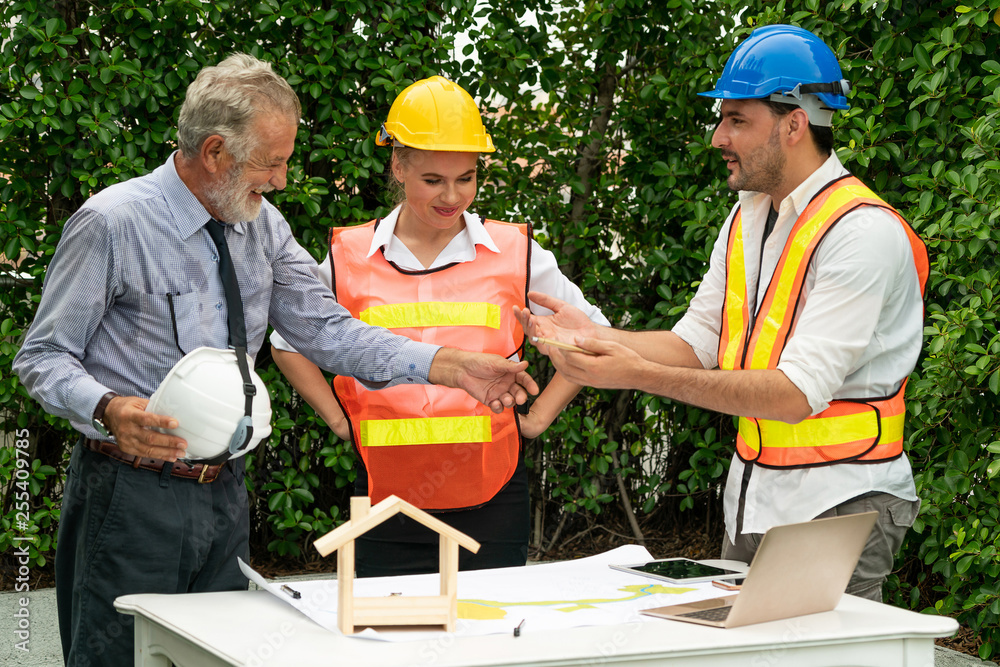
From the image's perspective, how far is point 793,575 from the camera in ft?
6.46

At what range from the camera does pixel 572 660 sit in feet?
5.83

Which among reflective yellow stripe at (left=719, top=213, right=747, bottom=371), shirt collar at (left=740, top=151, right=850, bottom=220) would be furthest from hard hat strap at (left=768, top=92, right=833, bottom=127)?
reflective yellow stripe at (left=719, top=213, right=747, bottom=371)

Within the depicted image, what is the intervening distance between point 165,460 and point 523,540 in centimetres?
117

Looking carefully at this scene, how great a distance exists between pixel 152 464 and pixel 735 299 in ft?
4.98

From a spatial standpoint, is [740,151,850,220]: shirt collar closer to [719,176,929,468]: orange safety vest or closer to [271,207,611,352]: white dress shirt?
[719,176,929,468]: orange safety vest

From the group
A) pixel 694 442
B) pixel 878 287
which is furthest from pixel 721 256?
pixel 694 442

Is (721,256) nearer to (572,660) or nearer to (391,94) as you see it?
(572,660)

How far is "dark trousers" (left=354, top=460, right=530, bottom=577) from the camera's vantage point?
295cm

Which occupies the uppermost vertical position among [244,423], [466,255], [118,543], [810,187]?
[810,187]

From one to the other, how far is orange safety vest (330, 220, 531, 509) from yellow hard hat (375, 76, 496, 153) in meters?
0.35

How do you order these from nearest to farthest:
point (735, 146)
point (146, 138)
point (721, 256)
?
point (735, 146) → point (721, 256) → point (146, 138)

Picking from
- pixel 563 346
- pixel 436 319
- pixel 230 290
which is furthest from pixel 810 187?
pixel 230 290

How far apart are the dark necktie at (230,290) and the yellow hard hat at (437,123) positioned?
72cm

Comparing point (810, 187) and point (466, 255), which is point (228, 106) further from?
point (810, 187)
